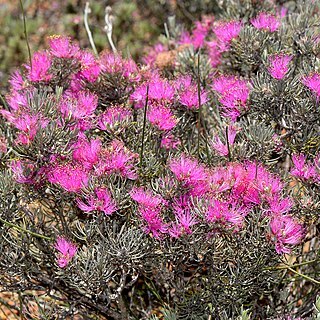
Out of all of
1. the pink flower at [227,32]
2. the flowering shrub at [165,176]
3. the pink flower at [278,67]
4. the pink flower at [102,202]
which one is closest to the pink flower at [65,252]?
the flowering shrub at [165,176]

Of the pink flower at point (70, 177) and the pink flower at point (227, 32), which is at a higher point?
the pink flower at point (227, 32)

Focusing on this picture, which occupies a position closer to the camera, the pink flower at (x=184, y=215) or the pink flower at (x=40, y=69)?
the pink flower at (x=184, y=215)

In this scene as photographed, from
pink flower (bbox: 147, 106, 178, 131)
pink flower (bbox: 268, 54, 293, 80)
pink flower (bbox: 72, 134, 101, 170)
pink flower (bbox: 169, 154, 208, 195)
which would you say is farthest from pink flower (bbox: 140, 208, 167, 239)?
pink flower (bbox: 268, 54, 293, 80)

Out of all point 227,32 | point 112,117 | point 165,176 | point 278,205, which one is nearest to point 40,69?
point 112,117

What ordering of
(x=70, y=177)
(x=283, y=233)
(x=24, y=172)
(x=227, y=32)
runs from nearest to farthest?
(x=283, y=233) → (x=70, y=177) → (x=24, y=172) → (x=227, y=32)

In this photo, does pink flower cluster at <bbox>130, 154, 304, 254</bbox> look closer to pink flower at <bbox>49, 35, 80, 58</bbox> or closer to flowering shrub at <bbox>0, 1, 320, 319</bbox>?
flowering shrub at <bbox>0, 1, 320, 319</bbox>

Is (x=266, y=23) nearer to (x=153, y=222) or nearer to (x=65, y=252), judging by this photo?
(x=153, y=222)

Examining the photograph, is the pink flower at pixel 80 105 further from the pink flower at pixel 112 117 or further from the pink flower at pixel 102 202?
the pink flower at pixel 102 202
